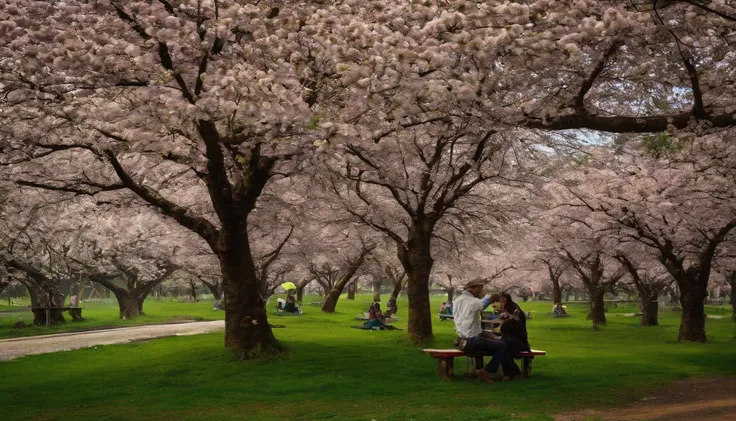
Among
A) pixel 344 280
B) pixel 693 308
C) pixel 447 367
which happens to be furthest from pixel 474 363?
pixel 344 280

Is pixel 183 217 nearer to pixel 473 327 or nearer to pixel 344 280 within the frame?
pixel 473 327

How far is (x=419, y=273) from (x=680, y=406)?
12466 mm

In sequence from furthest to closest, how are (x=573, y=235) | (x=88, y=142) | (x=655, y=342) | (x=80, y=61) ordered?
(x=573, y=235) → (x=655, y=342) → (x=88, y=142) → (x=80, y=61)

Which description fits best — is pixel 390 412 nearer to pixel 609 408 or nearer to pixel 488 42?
pixel 609 408

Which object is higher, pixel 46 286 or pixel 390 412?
pixel 46 286

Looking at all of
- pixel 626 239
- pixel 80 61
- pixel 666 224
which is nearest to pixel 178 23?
pixel 80 61

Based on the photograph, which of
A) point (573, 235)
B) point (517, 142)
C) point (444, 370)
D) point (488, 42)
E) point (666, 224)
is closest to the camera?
point (488, 42)

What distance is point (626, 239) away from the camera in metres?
29.7

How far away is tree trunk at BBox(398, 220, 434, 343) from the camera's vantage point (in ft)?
77.5

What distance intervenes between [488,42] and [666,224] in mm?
18344

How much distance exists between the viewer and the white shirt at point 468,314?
46.1 feet

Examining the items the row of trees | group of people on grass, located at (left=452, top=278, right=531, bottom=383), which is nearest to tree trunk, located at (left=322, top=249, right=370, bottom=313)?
the row of trees

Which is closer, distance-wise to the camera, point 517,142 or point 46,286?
point 517,142

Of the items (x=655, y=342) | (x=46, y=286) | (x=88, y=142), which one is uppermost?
(x=88, y=142)
